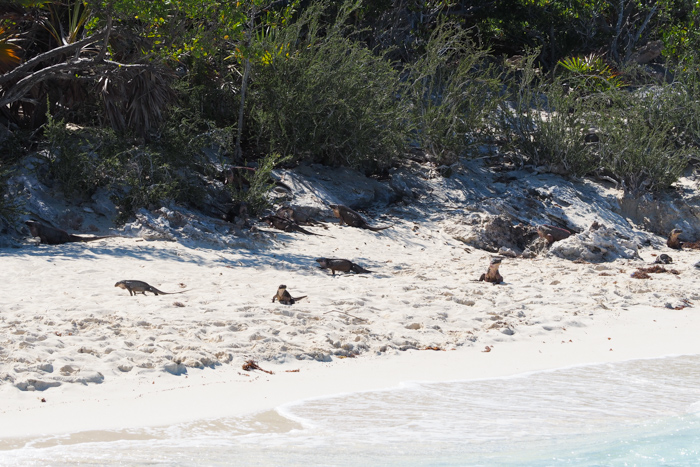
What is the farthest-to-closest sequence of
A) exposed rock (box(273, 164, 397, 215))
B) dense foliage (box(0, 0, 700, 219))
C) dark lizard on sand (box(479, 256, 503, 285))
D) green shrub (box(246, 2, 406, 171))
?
green shrub (box(246, 2, 406, 171)), exposed rock (box(273, 164, 397, 215)), dense foliage (box(0, 0, 700, 219)), dark lizard on sand (box(479, 256, 503, 285))

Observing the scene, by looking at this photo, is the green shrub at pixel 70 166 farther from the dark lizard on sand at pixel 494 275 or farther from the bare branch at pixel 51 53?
the dark lizard on sand at pixel 494 275

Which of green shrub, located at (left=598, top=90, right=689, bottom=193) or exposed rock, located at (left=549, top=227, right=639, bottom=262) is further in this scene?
green shrub, located at (left=598, top=90, right=689, bottom=193)

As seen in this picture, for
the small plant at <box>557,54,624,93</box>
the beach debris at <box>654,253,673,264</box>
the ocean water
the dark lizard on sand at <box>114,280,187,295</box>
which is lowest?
the beach debris at <box>654,253,673,264</box>

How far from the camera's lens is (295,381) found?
16.4ft

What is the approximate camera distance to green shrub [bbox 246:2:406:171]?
11.7 m

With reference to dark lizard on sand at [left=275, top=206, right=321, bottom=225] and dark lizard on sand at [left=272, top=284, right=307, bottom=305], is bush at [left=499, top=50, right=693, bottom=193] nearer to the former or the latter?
dark lizard on sand at [left=275, top=206, right=321, bottom=225]

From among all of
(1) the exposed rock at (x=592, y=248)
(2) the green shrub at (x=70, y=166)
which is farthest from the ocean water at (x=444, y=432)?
(2) the green shrub at (x=70, y=166)

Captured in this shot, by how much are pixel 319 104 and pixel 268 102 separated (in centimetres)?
84

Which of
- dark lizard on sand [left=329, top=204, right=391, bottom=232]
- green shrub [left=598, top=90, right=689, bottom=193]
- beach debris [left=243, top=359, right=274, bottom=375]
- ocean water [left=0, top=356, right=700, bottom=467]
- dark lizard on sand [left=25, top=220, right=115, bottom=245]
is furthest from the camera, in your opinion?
green shrub [left=598, top=90, right=689, bottom=193]

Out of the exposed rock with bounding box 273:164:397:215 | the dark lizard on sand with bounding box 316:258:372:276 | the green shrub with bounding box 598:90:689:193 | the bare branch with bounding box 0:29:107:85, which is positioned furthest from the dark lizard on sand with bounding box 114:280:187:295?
the green shrub with bounding box 598:90:689:193

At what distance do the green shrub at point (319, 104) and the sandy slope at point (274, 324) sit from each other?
8.26 ft

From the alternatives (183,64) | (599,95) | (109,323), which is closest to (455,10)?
(599,95)

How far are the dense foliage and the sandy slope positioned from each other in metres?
2.12

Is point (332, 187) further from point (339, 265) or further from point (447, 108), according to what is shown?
point (339, 265)
